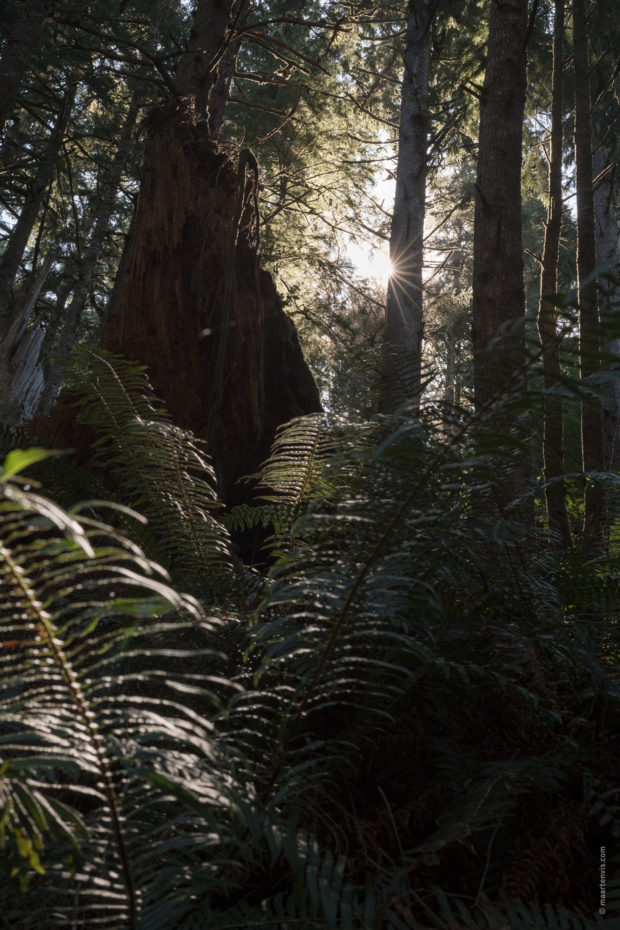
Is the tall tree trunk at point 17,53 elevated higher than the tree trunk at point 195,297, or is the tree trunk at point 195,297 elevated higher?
the tall tree trunk at point 17,53

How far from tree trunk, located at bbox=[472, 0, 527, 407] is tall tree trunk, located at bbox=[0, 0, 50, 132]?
431 cm

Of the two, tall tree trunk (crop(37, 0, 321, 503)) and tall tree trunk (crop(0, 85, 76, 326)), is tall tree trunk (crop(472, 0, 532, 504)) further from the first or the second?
tall tree trunk (crop(0, 85, 76, 326))

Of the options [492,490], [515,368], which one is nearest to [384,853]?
[515,368]

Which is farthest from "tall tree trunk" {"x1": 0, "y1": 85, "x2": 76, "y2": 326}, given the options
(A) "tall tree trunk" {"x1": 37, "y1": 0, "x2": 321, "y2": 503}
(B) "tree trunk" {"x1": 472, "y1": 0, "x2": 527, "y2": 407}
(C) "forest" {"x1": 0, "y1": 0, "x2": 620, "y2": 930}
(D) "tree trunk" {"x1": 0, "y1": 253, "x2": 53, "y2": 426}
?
(B) "tree trunk" {"x1": 472, "y1": 0, "x2": 527, "y2": 407}

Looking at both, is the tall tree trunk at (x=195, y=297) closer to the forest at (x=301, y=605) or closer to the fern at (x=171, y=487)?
the forest at (x=301, y=605)

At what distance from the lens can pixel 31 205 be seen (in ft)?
31.3

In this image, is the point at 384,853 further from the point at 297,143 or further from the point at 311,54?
the point at 311,54

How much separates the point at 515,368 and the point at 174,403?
294cm

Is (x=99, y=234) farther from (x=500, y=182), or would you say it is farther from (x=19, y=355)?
(x=500, y=182)

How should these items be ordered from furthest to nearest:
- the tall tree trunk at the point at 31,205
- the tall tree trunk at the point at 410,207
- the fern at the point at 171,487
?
the tall tree trunk at the point at 410,207 → the tall tree trunk at the point at 31,205 → the fern at the point at 171,487

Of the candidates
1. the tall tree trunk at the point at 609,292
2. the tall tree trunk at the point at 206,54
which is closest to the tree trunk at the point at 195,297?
the tall tree trunk at the point at 206,54

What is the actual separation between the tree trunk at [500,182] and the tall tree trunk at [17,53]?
14.1ft

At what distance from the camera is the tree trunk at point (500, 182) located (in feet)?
14.2

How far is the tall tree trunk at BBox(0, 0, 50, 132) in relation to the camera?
6.14 m
